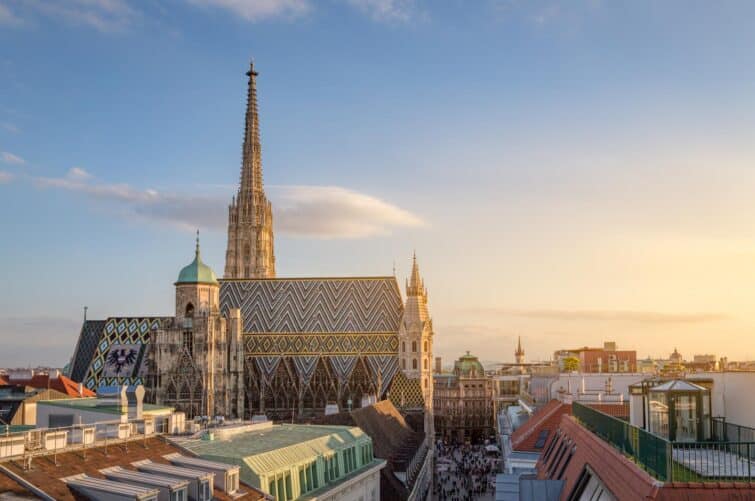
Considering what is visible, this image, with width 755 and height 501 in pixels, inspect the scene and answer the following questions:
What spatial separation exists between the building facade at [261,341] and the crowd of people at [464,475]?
5451mm

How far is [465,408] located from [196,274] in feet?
213

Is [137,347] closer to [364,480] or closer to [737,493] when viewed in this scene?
[364,480]

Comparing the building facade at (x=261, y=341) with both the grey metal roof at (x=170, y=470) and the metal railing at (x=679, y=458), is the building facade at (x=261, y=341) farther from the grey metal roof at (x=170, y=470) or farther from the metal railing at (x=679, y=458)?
the metal railing at (x=679, y=458)

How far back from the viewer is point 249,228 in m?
113

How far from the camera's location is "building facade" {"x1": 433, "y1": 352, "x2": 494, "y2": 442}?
141 meters

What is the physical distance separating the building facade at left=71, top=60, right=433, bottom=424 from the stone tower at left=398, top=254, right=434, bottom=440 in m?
0.13

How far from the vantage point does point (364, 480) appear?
36344 mm

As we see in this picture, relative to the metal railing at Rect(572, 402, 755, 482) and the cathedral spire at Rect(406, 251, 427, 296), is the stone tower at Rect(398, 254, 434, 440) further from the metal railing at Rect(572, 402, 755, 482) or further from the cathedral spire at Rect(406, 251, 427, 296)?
the metal railing at Rect(572, 402, 755, 482)

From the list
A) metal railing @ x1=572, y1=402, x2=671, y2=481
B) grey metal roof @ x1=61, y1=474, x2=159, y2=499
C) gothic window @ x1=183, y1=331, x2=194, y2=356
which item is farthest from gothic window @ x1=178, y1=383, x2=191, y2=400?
metal railing @ x1=572, y1=402, x2=671, y2=481

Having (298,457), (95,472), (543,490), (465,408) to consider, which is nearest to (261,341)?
(465,408)

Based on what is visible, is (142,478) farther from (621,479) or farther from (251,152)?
(251,152)

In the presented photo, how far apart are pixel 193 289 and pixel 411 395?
89.4 ft

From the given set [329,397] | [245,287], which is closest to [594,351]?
[329,397]

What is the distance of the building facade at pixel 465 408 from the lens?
141250 millimetres
